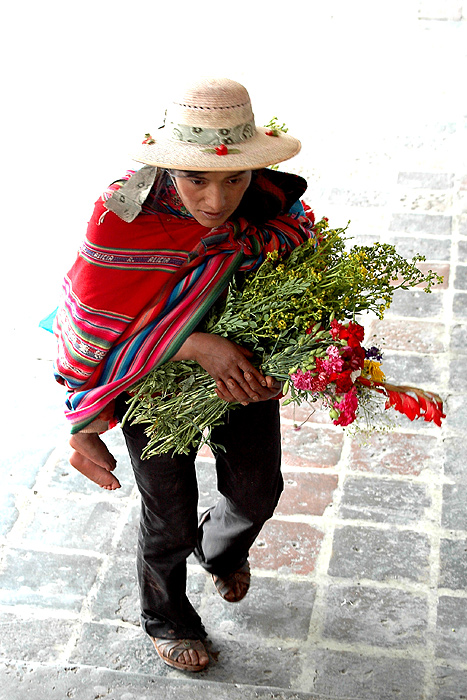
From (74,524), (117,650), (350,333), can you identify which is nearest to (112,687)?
(117,650)

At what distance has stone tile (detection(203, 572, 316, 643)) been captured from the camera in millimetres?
2969

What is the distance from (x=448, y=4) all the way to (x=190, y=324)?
8.80 metres

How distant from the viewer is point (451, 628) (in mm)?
2936

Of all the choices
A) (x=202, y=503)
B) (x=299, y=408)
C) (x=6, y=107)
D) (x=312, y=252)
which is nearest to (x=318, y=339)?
(x=312, y=252)

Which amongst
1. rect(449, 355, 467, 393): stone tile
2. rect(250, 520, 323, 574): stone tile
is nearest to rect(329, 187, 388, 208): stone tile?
rect(449, 355, 467, 393): stone tile

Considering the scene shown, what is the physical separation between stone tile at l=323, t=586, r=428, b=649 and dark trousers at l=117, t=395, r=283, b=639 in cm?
41

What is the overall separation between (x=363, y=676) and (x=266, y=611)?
0.42m

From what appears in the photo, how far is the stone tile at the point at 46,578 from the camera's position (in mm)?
3109

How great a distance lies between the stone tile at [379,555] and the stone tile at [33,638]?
0.99 metres

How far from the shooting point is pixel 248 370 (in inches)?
90.0

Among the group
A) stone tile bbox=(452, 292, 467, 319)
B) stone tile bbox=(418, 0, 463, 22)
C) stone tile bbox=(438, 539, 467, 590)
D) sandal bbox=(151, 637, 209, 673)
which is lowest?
stone tile bbox=(418, 0, 463, 22)

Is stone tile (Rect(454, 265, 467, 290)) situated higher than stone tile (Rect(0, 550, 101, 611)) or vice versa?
stone tile (Rect(0, 550, 101, 611))

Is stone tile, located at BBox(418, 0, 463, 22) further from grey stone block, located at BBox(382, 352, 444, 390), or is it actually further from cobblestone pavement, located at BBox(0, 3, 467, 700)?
grey stone block, located at BBox(382, 352, 444, 390)

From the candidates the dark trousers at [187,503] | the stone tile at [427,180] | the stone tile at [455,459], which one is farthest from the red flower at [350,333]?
the stone tile at [427,180]
